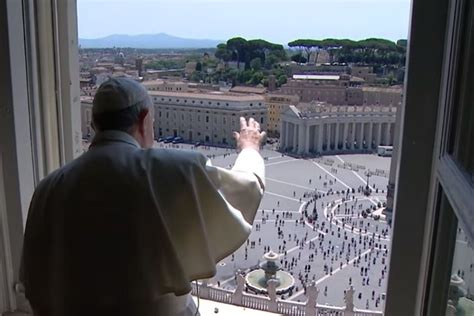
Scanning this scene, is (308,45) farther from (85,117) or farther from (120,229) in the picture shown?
(120,229)

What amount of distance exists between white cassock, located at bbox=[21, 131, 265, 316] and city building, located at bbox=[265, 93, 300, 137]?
52 centimetres

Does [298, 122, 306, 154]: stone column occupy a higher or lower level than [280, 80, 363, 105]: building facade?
lower

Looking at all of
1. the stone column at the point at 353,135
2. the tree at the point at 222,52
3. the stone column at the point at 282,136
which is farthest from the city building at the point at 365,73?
the tree at the point at 222,52

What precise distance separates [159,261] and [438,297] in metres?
0.49

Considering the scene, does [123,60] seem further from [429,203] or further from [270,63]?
[429,203]

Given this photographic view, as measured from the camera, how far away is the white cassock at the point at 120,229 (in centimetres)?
81

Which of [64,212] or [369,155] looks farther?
[369,155]

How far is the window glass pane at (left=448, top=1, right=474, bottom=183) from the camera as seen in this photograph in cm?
68

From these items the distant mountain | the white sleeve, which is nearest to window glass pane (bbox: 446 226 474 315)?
the white sleeve

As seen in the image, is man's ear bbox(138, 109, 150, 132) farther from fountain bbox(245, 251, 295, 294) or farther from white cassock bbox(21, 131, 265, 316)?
fountain bbox(245, 251, 295, 294)

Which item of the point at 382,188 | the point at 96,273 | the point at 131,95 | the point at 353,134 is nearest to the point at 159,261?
the point at 96,273

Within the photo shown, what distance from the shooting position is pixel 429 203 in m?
0.94

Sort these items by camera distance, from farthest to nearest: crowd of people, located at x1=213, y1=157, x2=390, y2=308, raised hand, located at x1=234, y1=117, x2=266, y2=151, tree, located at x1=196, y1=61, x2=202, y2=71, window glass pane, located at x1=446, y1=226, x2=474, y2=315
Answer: crowd of people, located at x1=213, y1=157, x2=390, y2=308 < tree, located at x1=196, y1=61, x2=202, y2=71 < raised hand, located at x1=234, y1=117, x2=266, y2=151 < window glass pane, located at x1=446, y1=226, x2=474, y2=315

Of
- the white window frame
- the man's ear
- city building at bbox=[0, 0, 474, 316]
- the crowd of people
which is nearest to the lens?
city building at bbox=[0, 0, 474, 316]
